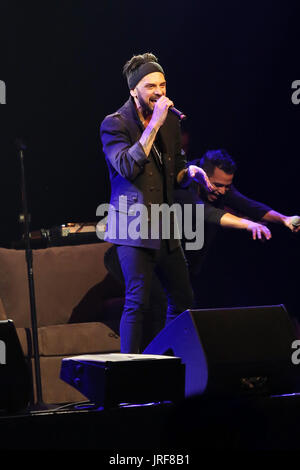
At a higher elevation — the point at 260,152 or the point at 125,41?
the point at 125,41

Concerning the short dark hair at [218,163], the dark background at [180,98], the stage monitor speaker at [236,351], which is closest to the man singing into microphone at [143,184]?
the stage monitor speaker at [236,351]

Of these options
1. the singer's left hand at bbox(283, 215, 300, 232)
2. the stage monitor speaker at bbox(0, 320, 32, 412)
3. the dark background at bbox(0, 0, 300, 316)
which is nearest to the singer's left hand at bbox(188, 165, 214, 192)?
the singer's left hand at bbox(283, 215, 300, 232)

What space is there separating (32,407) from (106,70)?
109 inches

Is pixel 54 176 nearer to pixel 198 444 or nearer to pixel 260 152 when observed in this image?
pixel 260 152

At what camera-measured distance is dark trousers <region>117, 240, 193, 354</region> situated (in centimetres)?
306

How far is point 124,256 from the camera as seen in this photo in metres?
3.16

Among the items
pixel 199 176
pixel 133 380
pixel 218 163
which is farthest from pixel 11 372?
pixel 218 163

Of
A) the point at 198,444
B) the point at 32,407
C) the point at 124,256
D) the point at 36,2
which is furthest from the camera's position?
the point at 36,2

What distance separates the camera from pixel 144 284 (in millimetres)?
3104

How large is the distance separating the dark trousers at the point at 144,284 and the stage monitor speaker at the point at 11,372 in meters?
1.08

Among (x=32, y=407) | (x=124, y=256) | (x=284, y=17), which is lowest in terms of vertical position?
(x=32, y=407)

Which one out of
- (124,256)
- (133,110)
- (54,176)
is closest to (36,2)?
(54,176)
